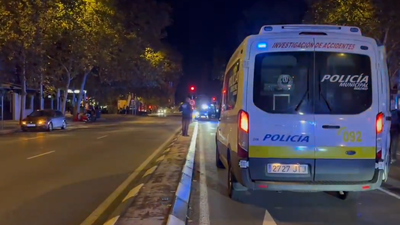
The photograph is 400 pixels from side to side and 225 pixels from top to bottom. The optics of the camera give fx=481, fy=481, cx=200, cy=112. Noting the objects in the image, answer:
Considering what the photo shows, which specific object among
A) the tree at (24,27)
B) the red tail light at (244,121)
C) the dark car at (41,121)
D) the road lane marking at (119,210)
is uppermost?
the tree at (24,27)

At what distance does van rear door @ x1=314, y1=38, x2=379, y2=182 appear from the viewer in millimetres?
7309

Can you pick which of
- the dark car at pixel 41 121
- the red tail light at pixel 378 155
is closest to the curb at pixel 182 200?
the red tail light at pixel 378 155

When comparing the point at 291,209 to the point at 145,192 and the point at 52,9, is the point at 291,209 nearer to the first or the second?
the point at 145,192

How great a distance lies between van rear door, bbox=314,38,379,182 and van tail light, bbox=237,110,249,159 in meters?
1.05

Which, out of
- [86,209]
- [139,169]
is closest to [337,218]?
[86,209]

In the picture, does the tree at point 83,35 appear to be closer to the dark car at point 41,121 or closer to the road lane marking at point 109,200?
the dark car at point 41,121

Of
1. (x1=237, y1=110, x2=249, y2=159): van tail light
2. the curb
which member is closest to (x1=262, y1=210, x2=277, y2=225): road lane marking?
(x1=237, y1=110, x2=249, y2=159): van tail light

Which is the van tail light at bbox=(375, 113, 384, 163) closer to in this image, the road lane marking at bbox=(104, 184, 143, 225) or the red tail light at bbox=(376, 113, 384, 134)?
the red tail light at bbox=(376, 113, 384, 134)

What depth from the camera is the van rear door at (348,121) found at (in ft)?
24.0

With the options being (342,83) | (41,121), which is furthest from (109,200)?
(41,121)

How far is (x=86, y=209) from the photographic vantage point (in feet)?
26.0

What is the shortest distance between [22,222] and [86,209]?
1.15m

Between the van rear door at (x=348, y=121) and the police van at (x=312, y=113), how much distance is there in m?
0.01

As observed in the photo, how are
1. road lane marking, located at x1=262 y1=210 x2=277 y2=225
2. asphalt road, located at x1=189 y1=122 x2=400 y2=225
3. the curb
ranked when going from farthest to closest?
1. asphalt road, located at x1=189 y1=122 x2=400 y2=225
2. road lane marking, located at x1=262 y1=210 x2=277 y2=225
3. the curb
